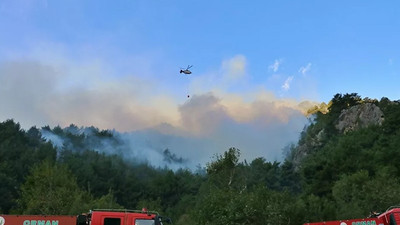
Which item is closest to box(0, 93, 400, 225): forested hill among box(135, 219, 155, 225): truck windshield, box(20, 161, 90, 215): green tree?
box(20, 161, 90, 215): green tree

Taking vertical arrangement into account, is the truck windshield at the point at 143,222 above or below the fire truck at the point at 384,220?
above

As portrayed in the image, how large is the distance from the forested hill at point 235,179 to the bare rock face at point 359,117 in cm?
35

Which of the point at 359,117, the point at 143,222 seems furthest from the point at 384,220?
the point at 359,117

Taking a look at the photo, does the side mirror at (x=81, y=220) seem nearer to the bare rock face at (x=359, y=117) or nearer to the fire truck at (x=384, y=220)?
the fire truck at (x=384, y=220)

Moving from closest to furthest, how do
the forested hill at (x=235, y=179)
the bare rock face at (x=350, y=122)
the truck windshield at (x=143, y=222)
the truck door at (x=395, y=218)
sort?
the truck windshield at (x=143, y=222), the truck door at (x=395, y=218), the forested hill at (x=235, y=179), the bare rock face at (x=350, y=122)

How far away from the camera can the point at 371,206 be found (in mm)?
53406

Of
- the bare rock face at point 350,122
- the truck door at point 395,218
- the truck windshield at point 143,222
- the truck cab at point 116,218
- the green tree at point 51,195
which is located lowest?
the truck door at point 395,218

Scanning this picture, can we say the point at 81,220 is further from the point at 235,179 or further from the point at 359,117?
the point at 359,117

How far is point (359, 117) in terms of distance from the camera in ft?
438

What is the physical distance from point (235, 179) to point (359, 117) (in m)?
75.3

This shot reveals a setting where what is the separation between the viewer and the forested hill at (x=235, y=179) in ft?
158

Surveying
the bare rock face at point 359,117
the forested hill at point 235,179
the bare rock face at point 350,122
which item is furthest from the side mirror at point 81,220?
the bare rock face at point 359,117

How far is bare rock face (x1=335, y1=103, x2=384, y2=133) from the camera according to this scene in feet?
420

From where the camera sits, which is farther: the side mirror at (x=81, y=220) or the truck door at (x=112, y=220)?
the side mirror at (x=81, y=220)
